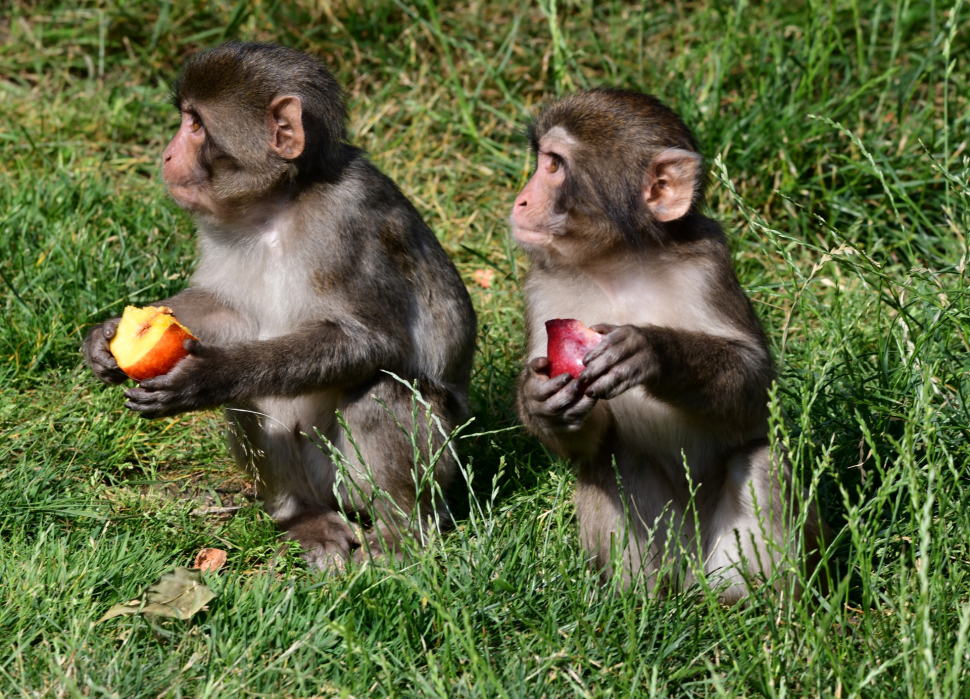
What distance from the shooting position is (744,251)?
634cm

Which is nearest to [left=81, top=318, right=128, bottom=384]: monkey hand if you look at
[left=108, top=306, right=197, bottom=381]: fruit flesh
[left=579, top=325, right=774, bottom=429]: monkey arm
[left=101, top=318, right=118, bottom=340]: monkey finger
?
[left=101, top=318, right=118, bottom=340]: monkey finger

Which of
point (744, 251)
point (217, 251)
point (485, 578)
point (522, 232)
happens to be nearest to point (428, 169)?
point (744, 251)

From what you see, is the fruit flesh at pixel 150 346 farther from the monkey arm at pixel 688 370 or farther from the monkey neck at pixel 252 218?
the monkey arm at pixel 688 370

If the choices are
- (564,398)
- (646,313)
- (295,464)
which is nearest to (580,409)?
(564,398)

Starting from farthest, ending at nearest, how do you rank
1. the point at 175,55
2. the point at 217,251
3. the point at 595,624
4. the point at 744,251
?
the point at 175,55 < the point at 744,251 < the point at 217,251 < the point at 595,624

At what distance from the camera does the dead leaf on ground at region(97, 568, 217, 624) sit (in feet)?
11.6

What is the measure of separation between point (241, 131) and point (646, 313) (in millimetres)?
1680

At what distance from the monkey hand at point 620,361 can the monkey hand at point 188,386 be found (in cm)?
137

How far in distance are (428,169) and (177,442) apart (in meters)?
2.65

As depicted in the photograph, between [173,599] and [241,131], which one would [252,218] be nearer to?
[241,131]

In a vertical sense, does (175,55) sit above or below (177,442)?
above

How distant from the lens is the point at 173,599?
361 centimetres

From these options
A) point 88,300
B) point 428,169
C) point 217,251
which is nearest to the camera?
point 217,251

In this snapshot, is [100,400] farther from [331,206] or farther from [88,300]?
[331,206]
